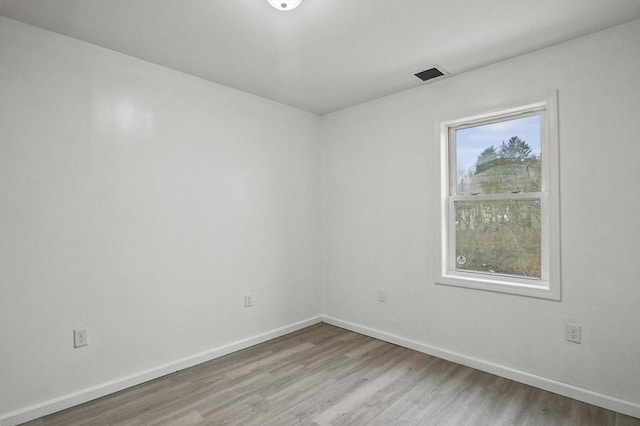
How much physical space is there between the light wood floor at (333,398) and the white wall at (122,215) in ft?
0.92

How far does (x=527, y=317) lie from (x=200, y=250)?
2709 mm

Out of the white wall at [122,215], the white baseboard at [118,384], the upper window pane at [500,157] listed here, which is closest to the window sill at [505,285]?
the upper window pane at [500,157]

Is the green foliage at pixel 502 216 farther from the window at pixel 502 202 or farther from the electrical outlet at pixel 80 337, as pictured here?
the electrical outlet at pixel 80 337

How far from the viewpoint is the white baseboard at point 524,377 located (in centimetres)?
217

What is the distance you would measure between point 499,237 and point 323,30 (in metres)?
2.16

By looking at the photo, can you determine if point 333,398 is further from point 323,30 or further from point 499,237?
point 323,30

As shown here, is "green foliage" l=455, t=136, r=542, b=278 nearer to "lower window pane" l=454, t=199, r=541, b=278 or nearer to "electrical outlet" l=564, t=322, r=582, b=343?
"lower window pane" l=454, t=199, r=541, b=278

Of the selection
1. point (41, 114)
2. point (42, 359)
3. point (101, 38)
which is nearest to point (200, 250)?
point (42, 359)

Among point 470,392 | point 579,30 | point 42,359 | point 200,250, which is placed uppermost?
point 579,30

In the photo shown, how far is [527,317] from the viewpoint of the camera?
255 centimetres

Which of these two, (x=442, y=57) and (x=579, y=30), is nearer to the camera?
(x=579, y=30)

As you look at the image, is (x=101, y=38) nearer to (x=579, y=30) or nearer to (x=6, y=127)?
(x=6, y=127)

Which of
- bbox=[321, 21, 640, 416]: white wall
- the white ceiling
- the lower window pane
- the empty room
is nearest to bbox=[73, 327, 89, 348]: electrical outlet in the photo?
the empty room

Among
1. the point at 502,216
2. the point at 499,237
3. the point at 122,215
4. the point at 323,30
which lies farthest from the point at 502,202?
the point at 122,215
